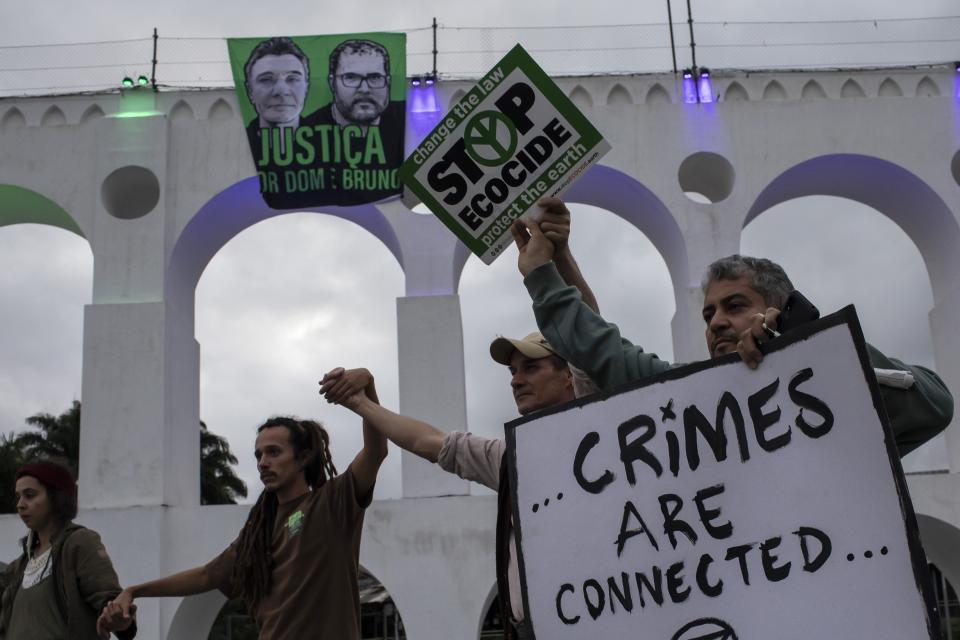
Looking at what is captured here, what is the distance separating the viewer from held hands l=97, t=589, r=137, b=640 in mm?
4207

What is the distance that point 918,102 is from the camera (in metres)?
13.8

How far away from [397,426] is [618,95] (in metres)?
11.3

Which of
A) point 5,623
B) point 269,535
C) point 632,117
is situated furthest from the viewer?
point 632,117

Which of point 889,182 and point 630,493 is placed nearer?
point 630,493

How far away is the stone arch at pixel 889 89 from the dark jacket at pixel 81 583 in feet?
39.1

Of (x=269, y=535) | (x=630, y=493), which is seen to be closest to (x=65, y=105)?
(x=269, y=535)

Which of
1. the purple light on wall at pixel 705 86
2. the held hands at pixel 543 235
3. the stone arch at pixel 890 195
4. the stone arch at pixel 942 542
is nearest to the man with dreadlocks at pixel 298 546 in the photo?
Answer: the held hands at pixel 543 235

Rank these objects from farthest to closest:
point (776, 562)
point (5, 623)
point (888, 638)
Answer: point (5, 623) → point (776, 562) → point (888, 638)

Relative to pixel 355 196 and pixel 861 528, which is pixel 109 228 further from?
pixel 861 528

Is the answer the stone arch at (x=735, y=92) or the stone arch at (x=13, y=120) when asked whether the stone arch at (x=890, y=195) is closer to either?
the stone arch at (x=735, y=92)

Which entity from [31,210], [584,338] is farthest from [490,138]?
[31,210]

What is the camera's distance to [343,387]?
352 cm

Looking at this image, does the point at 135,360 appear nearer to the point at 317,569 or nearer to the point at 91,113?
the point at 91,113

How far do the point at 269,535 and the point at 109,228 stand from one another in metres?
9.86
